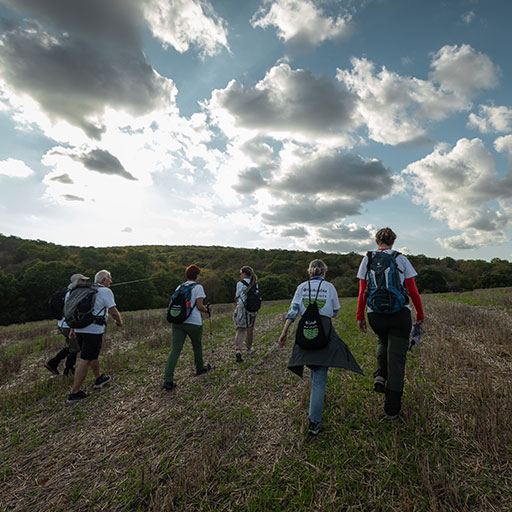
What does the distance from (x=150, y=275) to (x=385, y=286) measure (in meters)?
69.2

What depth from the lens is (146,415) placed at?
16.6 feet

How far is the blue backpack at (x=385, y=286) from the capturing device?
382 centimetres

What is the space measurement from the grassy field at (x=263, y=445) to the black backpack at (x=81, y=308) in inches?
71.2

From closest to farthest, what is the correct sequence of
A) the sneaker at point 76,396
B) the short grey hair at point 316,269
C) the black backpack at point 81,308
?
the short grey hair at point 316,269, the black backpack at point 81,308, the sneaker at point 76,396

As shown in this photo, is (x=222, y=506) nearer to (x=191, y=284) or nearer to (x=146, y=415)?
(x=146, y=415)

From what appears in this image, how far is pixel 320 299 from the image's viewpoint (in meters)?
4.10

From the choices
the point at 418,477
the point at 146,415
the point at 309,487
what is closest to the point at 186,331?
the point at 146,415

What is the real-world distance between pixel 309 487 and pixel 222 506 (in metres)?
0.97

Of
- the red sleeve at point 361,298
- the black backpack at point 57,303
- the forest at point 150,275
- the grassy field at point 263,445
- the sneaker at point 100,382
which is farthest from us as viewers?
the forest at point 150,275

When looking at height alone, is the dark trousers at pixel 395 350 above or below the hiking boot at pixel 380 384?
above

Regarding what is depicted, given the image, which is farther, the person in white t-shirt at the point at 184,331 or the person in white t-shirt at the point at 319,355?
the person in white t-shirt at the point at 184,331

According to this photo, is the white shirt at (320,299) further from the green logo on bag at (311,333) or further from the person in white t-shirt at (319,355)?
the green logo on bag at (311,333)

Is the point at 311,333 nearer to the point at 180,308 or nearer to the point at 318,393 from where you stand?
the point at 318,393

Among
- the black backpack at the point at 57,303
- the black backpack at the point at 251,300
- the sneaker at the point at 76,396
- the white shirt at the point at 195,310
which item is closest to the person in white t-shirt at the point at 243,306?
the black backpack at the point at 251,300
